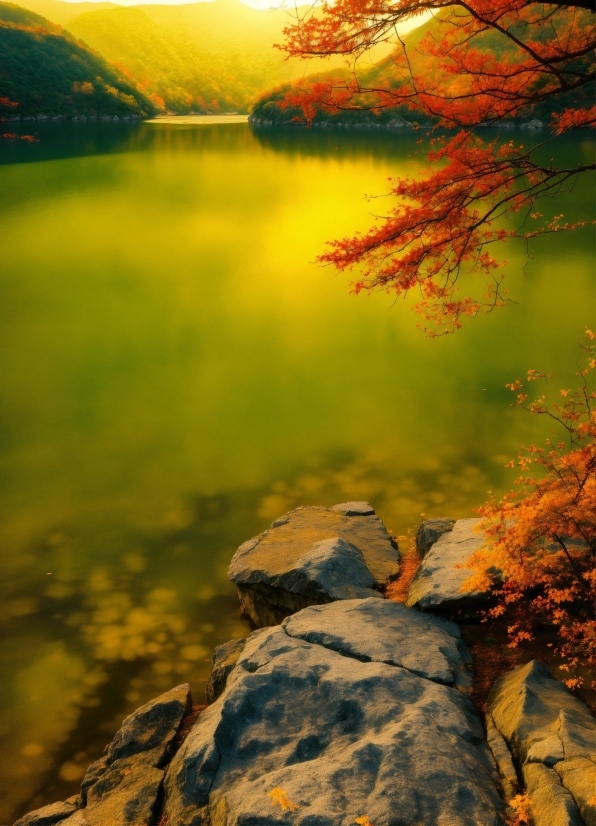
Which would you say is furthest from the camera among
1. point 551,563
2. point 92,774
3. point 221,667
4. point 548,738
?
point 221,667

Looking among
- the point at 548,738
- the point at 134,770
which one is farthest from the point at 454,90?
the point at 134,770

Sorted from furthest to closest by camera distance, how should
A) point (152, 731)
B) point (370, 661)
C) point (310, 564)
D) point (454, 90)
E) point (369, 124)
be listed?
point (369, 124) → point (454, 90) → point (310, 564) → point (152, 731) → point (370, 661)

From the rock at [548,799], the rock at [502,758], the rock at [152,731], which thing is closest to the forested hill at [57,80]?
the rock at [152,731]

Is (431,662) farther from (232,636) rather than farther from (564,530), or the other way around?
(232,636)

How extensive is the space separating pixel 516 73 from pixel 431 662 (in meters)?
6.00

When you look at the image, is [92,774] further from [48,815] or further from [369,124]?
[369,124]

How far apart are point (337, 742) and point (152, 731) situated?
2.08 meters

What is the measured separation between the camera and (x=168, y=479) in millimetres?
11359

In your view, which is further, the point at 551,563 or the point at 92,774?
the point at 551,563

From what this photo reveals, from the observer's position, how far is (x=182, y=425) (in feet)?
44.2

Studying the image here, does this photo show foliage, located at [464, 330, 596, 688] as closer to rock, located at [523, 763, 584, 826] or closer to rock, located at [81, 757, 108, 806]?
rock, located at [523, 763, 584, 826]

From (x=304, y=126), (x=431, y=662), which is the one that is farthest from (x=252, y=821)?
(x=304, y=126)

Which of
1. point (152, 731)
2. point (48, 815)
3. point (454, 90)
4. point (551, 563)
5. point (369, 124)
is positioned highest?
point (369, 124)

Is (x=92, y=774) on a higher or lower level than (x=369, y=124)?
lower
